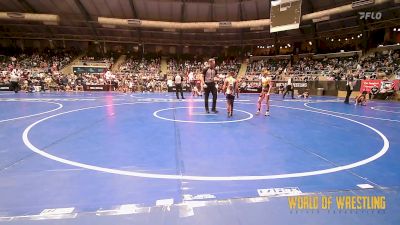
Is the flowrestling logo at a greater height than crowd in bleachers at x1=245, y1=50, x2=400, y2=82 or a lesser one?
greater

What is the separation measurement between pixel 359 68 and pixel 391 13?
7201 mm

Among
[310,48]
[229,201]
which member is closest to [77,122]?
[229,201]

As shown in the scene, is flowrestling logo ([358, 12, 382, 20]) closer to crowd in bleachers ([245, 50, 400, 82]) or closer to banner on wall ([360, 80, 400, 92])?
crowd in bleachers ([245, 50, 400, 82])

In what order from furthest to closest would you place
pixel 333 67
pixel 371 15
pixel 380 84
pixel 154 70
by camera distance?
pixel 154 70, pixel 333 67, pixel 371 15, pixel 380 84

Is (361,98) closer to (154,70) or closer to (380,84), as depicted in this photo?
(380,84)

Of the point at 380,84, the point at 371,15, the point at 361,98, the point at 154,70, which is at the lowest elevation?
the point at 361,98

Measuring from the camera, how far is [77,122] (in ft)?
27.9

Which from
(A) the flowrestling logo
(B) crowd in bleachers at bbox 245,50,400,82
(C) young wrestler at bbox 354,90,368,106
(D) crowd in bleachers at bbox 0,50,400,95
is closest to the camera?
(C) young wrestler at bbox 354,90,368,106

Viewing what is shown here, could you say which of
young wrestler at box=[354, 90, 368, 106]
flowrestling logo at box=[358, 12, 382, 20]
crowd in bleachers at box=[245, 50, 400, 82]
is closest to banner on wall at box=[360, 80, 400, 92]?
crowd in bleachers at box=[245, 50, 400, 82]

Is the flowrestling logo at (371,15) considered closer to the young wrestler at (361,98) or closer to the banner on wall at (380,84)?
the banner on wall at (380,84)

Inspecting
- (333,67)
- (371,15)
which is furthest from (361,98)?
(371,15)

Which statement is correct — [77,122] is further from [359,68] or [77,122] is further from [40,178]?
[359,68]

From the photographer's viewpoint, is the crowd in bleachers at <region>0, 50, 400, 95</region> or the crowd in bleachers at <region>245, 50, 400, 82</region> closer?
the crowd in bleachers at <region>245, 50, 400, 82</region>

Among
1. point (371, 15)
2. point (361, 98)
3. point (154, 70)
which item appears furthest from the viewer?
point (154, 70)
